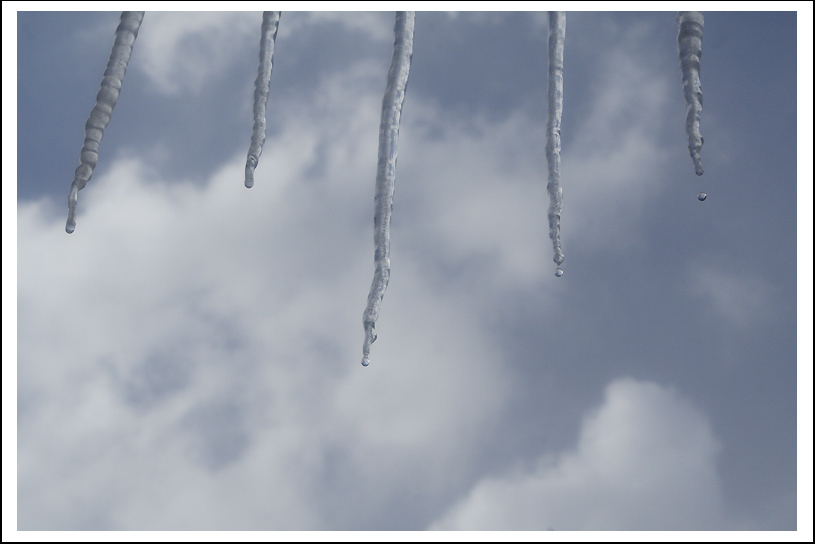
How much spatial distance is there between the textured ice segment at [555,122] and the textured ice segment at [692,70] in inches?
48.1

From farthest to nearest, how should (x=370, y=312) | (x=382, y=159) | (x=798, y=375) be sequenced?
(x=798, y=375) → (x=382, y=159) → (x=370, y=312)

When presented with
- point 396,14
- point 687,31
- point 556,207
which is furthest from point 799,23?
point 396,14

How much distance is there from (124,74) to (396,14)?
9.31 feet

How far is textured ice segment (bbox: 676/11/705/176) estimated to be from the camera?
231 inches

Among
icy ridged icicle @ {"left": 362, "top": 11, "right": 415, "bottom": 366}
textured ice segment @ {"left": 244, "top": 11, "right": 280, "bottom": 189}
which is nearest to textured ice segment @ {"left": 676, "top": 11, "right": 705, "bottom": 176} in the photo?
icy ridged icicle @ {"left": 362, "top": 11, "right": 415, "bottom": 366}

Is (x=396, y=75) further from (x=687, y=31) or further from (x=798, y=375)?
(x=798, y=375)

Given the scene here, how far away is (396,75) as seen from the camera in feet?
19.4

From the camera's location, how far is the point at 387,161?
560 cm

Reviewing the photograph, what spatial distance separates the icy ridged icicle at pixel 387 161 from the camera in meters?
5.21

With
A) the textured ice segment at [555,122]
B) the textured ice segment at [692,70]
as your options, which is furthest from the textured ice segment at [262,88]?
the textured ice segment at [692,70]

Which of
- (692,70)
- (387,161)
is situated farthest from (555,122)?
(387,161)

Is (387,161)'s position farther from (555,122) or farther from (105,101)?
(105,101)

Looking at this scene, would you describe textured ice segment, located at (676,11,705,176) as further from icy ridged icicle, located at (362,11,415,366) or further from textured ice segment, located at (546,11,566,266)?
icy ridged icicle, located at (362,11,415,366)

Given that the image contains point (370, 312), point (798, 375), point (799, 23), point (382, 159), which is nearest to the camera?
point (370, 312)
